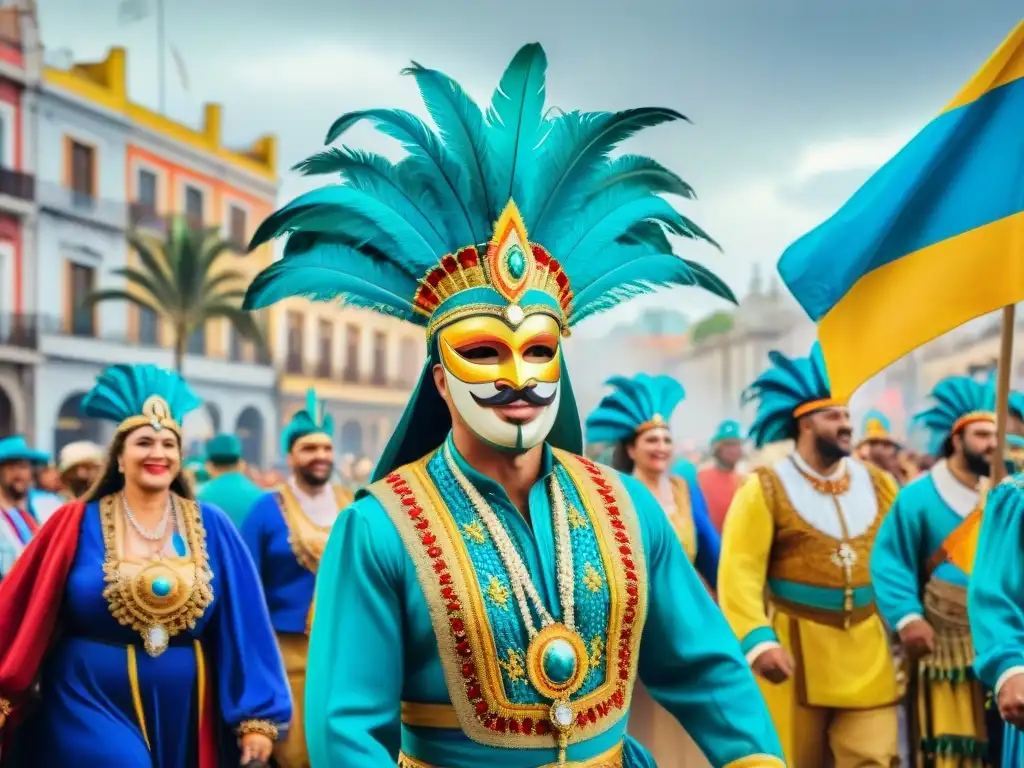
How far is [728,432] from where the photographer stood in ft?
41.2

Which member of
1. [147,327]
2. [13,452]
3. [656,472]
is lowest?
[656,472]

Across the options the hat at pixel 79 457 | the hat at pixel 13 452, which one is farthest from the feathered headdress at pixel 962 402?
the hat at pixel 13 452

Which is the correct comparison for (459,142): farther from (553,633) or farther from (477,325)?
(553,633)

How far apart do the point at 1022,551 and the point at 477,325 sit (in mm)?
2421

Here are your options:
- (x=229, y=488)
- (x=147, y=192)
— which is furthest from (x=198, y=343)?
(x=229, y=488)

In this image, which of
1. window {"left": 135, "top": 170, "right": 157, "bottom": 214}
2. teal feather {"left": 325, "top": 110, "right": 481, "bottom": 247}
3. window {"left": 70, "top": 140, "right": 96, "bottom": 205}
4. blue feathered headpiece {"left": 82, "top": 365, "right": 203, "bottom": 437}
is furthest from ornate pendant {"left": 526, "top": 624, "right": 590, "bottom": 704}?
window {"left": 135, "top": 170, "right": 157, "bottom": 214}

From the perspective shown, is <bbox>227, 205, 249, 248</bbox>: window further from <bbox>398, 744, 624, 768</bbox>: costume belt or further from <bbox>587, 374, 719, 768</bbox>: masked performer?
<bbox>398, 744, 624, 768</bbox>: costume belt

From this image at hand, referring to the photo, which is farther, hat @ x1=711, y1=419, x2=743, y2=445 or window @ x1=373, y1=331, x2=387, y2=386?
window @ x1=373, y1=331, x2=387, y2=386

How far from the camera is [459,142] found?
3516mm

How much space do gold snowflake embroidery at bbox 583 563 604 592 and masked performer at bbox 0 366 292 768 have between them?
8.58ft

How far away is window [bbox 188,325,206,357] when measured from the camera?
37.0 meters

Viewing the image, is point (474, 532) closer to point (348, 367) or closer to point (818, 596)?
point (818, 596)

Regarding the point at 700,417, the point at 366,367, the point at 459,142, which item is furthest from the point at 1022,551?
the point at 700,417

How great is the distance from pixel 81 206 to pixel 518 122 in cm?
3130
